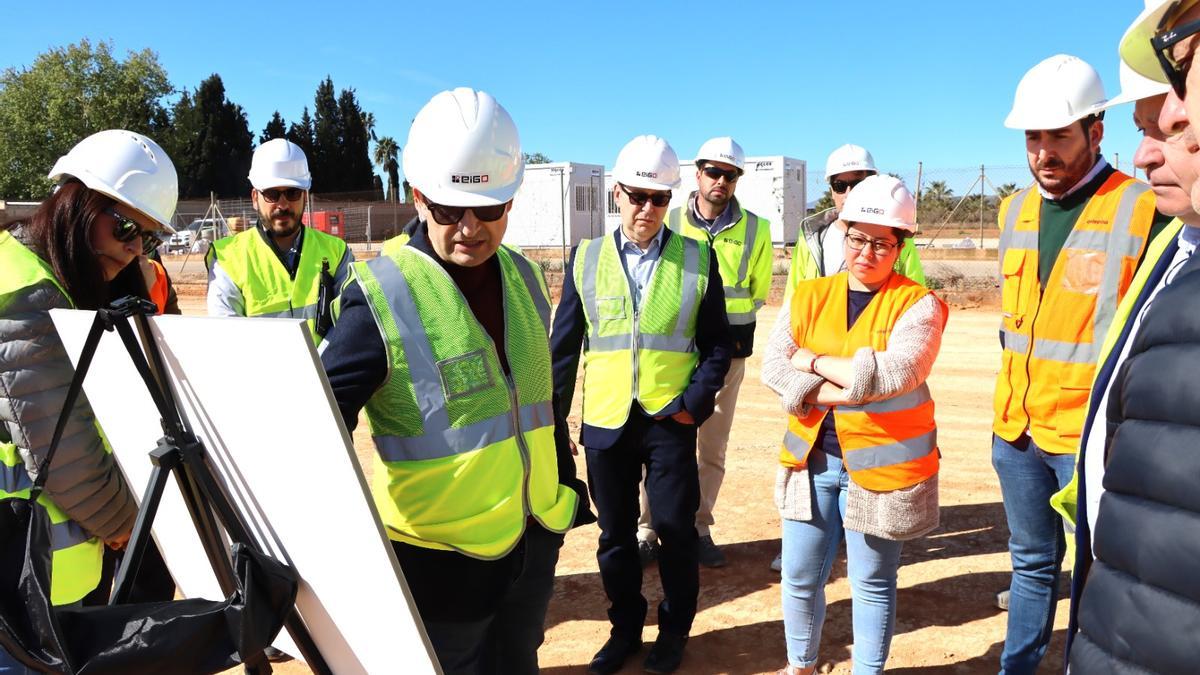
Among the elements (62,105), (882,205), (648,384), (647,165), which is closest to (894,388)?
(882,205)

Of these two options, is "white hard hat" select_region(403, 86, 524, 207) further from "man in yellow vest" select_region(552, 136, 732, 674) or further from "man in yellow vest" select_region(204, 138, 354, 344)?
"man in yellow vest" select_region(204, 138, 354, 344)

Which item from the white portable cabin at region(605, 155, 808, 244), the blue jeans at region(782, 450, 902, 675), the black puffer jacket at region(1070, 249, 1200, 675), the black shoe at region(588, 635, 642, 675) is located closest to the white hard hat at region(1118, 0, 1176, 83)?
the black puffer jacket at region(1070, 249, 1200, 675)

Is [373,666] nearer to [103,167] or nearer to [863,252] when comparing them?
[103,167]

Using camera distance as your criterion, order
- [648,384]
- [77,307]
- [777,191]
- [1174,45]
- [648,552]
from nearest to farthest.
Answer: [1174,45] < [77,307] < [648,384] < [648,552] < [777,191]

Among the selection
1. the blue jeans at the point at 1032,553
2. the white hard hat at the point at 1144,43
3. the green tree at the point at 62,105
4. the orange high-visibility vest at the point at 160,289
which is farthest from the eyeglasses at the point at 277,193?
the green tree at the point at 62,105

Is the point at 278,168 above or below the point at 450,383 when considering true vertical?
above

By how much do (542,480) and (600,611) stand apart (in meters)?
2.41

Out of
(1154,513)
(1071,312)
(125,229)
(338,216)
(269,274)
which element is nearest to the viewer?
(1154,513)

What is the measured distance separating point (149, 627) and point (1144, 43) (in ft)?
7.51

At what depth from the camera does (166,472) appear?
170cm

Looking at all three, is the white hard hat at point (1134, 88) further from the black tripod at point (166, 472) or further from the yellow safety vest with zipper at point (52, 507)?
the yellow safety vest with zipper at point (52, 507)

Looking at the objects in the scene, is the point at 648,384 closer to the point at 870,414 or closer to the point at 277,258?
the point at 870,414

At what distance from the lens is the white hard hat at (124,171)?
2.41 m

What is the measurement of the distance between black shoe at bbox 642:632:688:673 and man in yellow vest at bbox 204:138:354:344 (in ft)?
7.93
